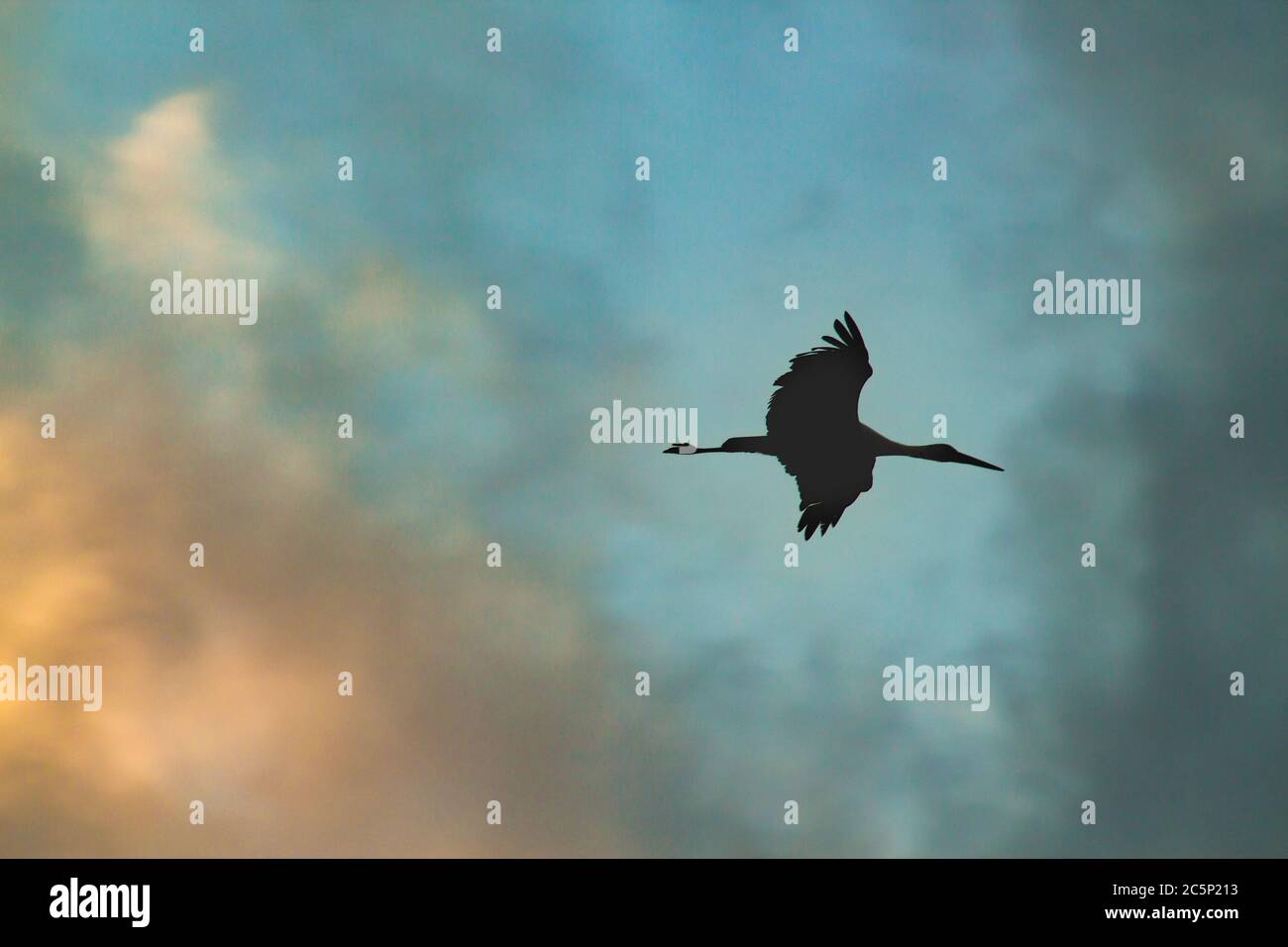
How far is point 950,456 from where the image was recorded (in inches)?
1361

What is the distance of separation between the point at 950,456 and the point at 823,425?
553 cm

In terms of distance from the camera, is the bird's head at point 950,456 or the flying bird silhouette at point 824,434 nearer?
the flying bird silhouette at point 824,434

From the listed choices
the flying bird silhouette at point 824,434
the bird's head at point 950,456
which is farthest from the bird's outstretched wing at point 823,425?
the bird's head at point 950,456

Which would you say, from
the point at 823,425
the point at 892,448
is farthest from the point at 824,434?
the point at 892,448

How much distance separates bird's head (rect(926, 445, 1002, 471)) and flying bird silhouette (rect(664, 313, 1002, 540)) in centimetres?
207

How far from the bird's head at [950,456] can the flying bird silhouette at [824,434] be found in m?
2.07

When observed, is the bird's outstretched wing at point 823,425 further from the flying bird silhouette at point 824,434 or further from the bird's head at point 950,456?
the bird's head at point 950,456

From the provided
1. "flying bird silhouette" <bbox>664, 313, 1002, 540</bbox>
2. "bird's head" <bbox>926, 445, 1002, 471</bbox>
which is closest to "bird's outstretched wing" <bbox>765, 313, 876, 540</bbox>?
"flying bird silhouette" <bbox>664, 313, 1002, 540</bbox>

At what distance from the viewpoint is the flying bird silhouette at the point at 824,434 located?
95.4 feet

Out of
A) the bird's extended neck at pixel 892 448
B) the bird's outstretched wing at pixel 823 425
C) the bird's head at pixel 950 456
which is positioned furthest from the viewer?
the bird's head at pixel 950 456
